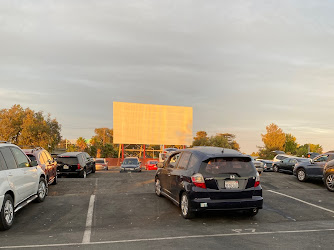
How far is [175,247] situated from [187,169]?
2578 mm

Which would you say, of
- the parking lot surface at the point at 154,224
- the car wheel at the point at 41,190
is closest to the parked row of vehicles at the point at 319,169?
the parking lot surface at the point at 154,224

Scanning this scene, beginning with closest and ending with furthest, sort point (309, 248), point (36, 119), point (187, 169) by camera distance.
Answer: point (309, 248)
point (187, 169)
point (36, 119)

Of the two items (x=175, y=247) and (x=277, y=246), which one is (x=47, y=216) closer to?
(x=175, y=247)

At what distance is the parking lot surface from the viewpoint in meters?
5.72

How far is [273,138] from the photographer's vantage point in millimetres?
→ 77938

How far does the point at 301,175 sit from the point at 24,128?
45.9 meters

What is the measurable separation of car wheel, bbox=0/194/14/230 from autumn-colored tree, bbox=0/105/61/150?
1827 inches

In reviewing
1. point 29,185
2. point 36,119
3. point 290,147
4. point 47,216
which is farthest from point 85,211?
point 290,147

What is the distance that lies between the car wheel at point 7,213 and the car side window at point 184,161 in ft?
13.4

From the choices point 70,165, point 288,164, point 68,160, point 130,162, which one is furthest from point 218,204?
point 130,162

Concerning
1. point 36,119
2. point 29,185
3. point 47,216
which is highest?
point 36,119

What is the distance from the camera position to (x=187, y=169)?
777cm

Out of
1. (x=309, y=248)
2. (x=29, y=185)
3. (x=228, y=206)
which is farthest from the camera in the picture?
(x=29, y=185)

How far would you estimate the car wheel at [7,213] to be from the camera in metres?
6.53
